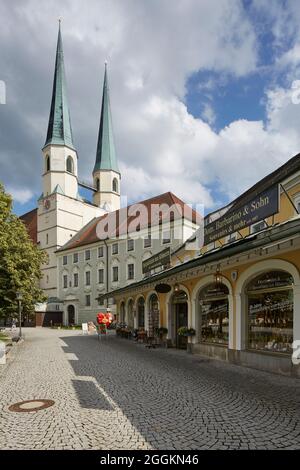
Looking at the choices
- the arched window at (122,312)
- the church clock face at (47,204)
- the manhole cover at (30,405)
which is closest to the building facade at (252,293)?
the manhole cover at (30,405)

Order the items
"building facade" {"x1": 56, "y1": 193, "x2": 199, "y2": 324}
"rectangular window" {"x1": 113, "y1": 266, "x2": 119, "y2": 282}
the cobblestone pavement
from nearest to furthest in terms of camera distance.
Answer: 1. the cobblestone pavement
2. "building facade" {"x1": 56, "y1": 193, "x2": 199, "y2": 324}
3. "rectangular window" {"x1": 113, "y1": 266, "x2": 119, "y2": 282}

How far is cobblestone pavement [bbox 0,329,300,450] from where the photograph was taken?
17.0 ft

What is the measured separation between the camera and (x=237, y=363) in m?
11.8

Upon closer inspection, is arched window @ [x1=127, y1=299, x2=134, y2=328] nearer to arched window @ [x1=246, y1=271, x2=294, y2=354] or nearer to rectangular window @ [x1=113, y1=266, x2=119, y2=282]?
arched window @ [x1=246, y1=271, x2=294, y2=354]

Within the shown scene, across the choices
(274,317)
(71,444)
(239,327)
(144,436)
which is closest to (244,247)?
(274,317)

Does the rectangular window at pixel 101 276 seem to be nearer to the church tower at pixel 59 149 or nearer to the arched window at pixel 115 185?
the church tower at pixel 59 149

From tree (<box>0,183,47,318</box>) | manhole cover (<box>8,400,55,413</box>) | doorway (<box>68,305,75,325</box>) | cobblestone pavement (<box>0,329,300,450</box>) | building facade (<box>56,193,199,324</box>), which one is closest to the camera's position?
cobblestone pavement (<box>0,329,300,450</box>)

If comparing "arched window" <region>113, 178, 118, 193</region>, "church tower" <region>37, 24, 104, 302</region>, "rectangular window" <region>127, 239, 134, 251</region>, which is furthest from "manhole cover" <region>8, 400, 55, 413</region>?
"arched window" <region>113, 178, 118, 193</region>

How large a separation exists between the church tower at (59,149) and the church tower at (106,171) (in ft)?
20.8

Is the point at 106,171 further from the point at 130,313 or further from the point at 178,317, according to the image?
the point at 178,317

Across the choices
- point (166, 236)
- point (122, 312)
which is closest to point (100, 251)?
point (166, 236)

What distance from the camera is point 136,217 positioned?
4778 cm

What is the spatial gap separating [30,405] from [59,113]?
62.5 metres

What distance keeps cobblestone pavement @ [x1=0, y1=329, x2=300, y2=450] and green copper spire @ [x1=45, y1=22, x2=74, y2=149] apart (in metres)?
55.0
